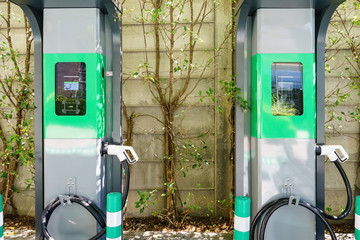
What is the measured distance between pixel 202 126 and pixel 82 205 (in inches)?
63.9

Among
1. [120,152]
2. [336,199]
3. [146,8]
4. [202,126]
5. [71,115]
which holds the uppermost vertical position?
[146,8]

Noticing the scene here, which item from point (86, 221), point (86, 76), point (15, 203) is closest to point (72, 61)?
point (86, 76)

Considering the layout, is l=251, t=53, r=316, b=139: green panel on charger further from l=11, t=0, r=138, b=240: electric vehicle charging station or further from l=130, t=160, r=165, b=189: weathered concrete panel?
l=130, t=160, r=165, b=189: weathered concrete panel

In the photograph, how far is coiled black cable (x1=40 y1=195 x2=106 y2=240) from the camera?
6.98 ft

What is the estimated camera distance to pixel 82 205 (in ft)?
7.04

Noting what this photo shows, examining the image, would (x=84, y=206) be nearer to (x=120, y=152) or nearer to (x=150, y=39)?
(x=120, y=152)

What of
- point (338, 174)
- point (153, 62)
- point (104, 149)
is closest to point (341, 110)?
point (338, 174)

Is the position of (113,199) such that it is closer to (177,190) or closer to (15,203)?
(177,190)

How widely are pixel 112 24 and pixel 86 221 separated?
1637 millimetres

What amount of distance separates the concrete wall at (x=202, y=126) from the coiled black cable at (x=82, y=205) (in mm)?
1122

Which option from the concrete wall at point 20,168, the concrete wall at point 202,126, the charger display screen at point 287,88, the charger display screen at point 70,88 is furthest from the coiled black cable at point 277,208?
the concrete wall at point 20,168

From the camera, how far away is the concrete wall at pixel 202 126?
3219mm

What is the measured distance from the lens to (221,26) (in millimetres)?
3221

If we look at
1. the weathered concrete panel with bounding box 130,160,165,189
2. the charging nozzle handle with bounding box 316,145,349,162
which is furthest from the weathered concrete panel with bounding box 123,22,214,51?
the charging nozzle handle with bounding box 316,145,349,162
